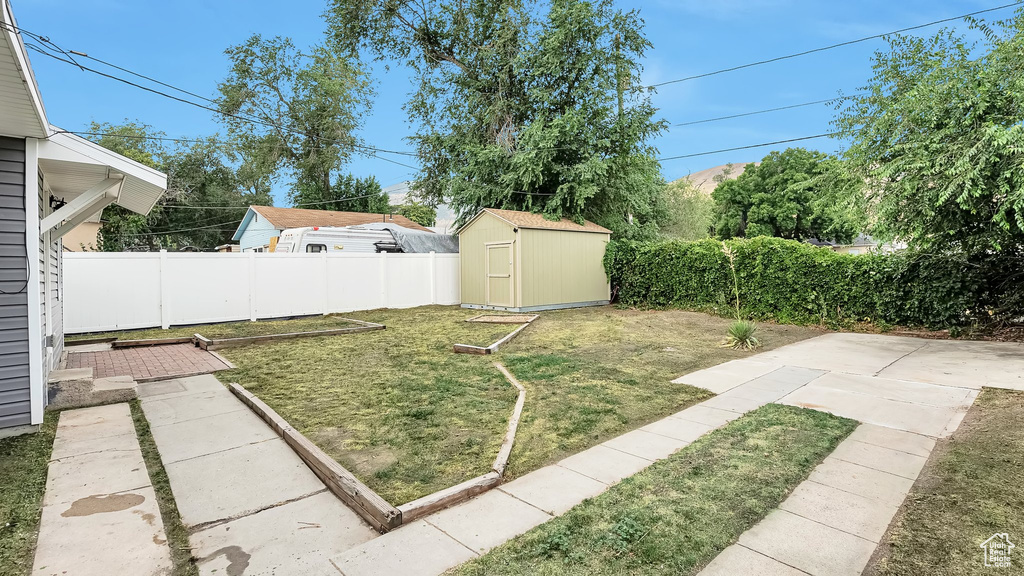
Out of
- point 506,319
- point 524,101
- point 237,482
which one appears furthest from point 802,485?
point 524,101

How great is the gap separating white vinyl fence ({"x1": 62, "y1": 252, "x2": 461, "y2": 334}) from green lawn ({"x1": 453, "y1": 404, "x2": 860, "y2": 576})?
10.4 m

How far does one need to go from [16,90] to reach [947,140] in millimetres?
9788

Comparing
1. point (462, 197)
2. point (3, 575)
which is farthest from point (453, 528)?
point (462, 197)

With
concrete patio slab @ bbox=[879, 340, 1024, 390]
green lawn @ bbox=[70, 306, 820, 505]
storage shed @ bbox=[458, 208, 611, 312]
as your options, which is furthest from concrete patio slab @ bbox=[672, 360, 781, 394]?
storage shed @ bbox=[458, 208, 611, 312]

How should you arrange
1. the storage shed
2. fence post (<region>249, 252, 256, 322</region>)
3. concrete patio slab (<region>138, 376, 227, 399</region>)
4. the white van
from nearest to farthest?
→ concrete patio slab (<region>138, 376, 227, 399</region>) < fence post (<region>249, 252, 256, 322</region>) < the storage shed < the white van

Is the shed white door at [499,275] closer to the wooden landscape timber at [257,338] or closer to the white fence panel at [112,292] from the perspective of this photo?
the wooden landscape timber at [257,338]

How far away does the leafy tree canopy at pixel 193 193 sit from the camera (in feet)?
85.0

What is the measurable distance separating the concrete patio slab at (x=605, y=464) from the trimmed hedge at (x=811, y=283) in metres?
8.46

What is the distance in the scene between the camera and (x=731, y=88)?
54.1 feet

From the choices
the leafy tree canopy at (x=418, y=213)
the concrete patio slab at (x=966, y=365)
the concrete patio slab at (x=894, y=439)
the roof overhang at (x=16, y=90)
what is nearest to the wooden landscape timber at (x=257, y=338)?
the roof overhang at (x=16, y=90)

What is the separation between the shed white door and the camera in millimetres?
12688

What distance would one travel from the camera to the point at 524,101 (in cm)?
1714

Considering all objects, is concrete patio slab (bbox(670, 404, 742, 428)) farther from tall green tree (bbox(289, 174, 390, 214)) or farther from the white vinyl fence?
tall green tree (bbox(289, 174, 390, 214))

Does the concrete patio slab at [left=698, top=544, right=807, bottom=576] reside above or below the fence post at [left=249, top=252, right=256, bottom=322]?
below
